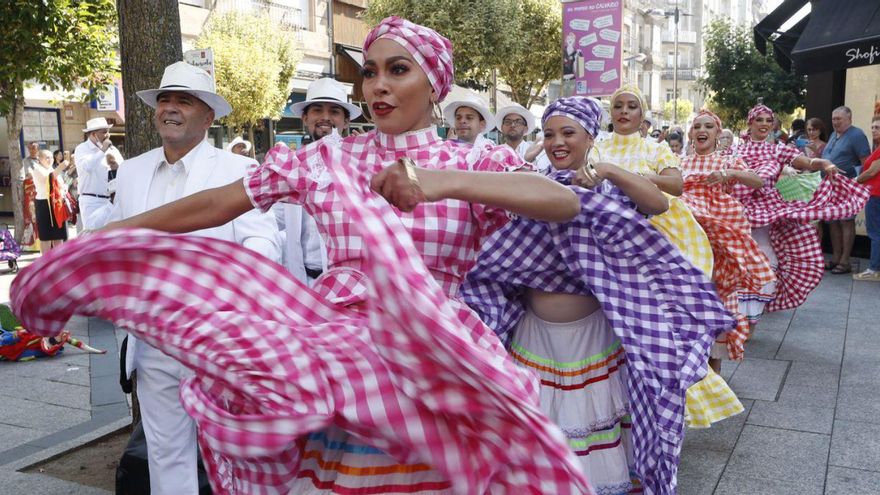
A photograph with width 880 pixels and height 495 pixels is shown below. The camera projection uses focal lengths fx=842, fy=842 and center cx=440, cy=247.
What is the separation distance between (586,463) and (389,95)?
5.89ft

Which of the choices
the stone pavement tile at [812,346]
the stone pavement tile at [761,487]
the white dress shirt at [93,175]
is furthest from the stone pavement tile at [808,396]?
the white dress shirt at [93,175]

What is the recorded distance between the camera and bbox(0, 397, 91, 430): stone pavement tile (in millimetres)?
5441

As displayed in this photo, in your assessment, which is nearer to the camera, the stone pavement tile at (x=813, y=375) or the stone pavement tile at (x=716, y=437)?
the stone pavement tile at (x=716, y=437)

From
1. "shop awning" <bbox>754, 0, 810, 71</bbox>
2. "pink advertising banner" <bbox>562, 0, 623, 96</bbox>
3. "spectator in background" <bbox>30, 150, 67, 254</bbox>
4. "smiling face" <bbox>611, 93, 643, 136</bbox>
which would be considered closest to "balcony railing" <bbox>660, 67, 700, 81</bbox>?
"pink advertising banner" <bbox>562, 0, 623, 96</bbox>

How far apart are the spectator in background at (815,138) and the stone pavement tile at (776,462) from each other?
8.10 meters

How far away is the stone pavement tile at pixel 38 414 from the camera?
5.44 meters

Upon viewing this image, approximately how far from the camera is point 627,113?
18.1 ft

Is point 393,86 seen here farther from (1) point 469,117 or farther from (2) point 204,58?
(2) point 204,58

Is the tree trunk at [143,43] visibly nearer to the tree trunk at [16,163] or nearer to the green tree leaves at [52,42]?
the green tree leaves at [52,42]

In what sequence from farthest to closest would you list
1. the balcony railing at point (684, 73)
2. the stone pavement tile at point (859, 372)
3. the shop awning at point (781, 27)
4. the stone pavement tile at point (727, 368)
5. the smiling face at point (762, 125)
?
the balcony railing at point (684, 73)
the shop awning at point (781, 27)
the smiling face at point (762, 125)
the stone pavement tile at point (727, 368)
the stone pavement tile at point (859, 372)

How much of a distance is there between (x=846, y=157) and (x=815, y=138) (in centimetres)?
120

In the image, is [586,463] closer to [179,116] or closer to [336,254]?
[336,254]

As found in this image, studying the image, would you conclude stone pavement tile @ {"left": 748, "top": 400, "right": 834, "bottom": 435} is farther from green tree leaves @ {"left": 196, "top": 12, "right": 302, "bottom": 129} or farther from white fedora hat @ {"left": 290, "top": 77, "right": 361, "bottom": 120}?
green tree leaves @ {"left": 196, "top": 12, "right": 302, "bottom": 129}

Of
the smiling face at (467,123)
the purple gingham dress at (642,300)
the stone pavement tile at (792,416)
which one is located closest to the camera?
the purple gingham dress at (642,300)
